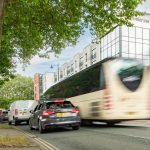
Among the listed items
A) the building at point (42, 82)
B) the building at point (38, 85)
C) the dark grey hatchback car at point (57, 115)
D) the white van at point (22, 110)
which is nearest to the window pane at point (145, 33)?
the white van at point (22, 110)

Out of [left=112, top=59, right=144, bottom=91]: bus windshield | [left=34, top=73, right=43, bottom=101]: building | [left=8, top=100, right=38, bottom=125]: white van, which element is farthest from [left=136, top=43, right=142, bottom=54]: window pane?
[left=34, top=73, right=43, bottom=101]: building

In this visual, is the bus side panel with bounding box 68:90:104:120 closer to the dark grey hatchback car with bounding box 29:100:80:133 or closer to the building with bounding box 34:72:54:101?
the dark grey hatchback car with bounding box 29:100:80:133

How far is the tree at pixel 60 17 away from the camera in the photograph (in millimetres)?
19859

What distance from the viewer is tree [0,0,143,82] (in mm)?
19859

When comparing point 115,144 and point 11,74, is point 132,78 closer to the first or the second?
point 115,144

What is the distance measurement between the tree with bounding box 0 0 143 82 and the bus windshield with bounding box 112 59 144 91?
5.89 feet

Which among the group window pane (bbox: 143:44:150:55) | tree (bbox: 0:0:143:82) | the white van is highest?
window pane (bbox: 143:44:150:55)

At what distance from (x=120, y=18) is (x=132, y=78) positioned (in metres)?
3.36

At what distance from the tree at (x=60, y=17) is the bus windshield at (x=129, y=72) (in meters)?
1.79

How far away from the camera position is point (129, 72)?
2272 cm

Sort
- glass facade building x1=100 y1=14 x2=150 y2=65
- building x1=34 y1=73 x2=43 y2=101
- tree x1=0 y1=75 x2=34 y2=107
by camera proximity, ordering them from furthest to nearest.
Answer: building x1=34 y1=73 x2=43 y2=101 < tree x1=0 y1=75 x2=34 y2=107 < glass facade building x1=100 y1=14 x2=150 y2=65

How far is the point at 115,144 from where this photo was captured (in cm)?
1412

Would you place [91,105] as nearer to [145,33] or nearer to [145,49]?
[145,49]

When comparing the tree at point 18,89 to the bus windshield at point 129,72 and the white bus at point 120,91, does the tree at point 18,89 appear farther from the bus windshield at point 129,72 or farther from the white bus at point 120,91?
the bus windshield at point 129,72
